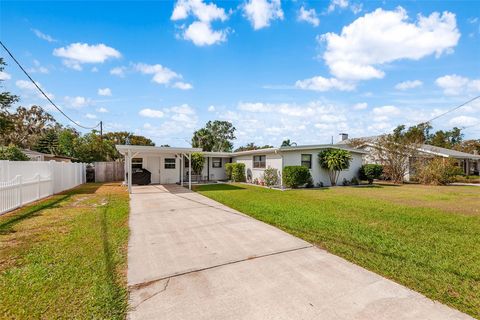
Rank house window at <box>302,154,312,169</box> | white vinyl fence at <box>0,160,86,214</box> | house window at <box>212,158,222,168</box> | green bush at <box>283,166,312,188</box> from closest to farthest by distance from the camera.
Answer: white vinyl fence at <box>0,160,86,214</box> → green bush at <box>283,166,312,188</box> → house window at <box>302,154,312,169</box> → house window at <box>212,158,222,168</box>

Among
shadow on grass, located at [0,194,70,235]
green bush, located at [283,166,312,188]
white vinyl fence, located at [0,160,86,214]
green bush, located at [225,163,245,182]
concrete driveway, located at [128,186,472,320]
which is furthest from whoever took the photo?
green bush, located at [225,163,245,182]

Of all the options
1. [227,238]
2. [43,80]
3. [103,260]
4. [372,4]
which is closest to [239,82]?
[372,4]

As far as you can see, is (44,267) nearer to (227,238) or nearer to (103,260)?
(103,260)

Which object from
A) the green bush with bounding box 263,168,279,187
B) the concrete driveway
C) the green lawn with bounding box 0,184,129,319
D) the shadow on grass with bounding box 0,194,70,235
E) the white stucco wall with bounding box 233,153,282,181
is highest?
the white stucco wall with bounding box 233,153,282,181

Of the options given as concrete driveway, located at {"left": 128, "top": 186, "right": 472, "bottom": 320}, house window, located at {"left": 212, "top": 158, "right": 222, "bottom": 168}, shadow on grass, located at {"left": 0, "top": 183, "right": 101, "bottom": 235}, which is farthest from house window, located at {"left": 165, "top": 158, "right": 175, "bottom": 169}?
concrete driveway, located at {"left": 128, "top": 186, "right": 472, "bottom": 320}

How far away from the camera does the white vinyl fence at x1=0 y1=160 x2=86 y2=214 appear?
24.5 feet

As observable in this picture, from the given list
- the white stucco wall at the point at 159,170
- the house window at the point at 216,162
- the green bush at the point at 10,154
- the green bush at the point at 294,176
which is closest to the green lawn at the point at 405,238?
the green bush at the point at 294,176

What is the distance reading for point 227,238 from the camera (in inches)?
201

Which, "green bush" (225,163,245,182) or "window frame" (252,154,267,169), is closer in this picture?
"window frame" (252,154,267,169)

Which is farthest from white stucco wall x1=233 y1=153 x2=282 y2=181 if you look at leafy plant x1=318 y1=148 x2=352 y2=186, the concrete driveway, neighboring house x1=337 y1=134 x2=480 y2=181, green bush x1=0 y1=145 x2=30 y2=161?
green bush x1=0 y1=145 x2=30 y2=161

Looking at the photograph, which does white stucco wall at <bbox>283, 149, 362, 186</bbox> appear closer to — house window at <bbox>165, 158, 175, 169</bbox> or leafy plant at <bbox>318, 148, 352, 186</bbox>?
leafy plant at <bbox>318, 148, 352, 186</bbox>

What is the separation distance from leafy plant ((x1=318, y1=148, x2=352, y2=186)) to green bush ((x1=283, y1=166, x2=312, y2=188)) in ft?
7.36

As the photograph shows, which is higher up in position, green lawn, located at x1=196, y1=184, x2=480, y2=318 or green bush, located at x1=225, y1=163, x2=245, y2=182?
green bush, located at x1=225, y1=163, x2=245, y2=182

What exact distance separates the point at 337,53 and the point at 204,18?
6.29m
